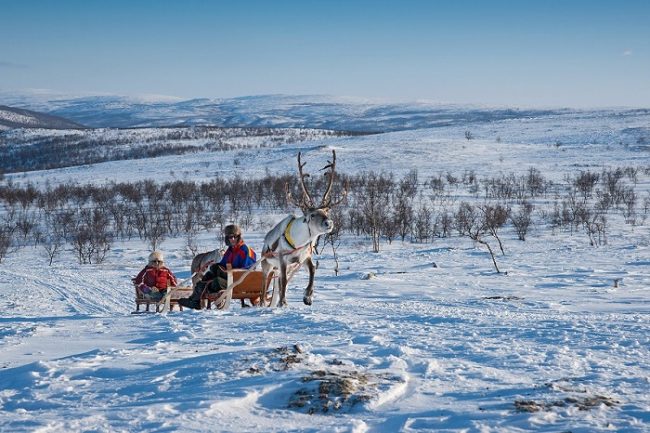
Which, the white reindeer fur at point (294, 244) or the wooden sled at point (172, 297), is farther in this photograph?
the wooden sled at point (172, 297)

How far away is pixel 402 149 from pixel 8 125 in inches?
5260

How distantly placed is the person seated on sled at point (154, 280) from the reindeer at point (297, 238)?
1898 millimetres

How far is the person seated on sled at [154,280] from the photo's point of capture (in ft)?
29.8

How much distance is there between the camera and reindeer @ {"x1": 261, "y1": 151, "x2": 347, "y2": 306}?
7.41 m

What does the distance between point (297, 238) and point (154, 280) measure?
2.69 meters

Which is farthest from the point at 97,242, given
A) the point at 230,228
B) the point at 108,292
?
the point at 230,228

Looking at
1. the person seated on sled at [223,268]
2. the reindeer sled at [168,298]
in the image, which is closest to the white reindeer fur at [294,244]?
the person seated on sled at [223,268]

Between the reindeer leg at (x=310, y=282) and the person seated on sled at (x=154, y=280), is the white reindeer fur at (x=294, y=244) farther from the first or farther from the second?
the person seated on sled at (x=154, y=280)

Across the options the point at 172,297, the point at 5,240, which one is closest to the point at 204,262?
the point at 172,297

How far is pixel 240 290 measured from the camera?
27.9ft

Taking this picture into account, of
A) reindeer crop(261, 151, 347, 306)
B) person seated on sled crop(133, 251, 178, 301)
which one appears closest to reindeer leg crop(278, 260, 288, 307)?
reindeer crop(261, 151, 347, 306)

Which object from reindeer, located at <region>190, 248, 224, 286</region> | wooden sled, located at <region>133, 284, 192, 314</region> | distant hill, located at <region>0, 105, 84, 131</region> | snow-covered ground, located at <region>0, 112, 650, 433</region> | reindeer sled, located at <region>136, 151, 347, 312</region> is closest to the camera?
snow-covered ground, located at <region>0, 112, 650, 433</region>

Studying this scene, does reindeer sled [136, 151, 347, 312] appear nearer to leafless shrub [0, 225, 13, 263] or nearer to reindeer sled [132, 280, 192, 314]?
reindeer sled [132, 280, 192, 314]

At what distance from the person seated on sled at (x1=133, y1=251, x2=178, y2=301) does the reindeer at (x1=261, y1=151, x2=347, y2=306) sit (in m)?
1.90
